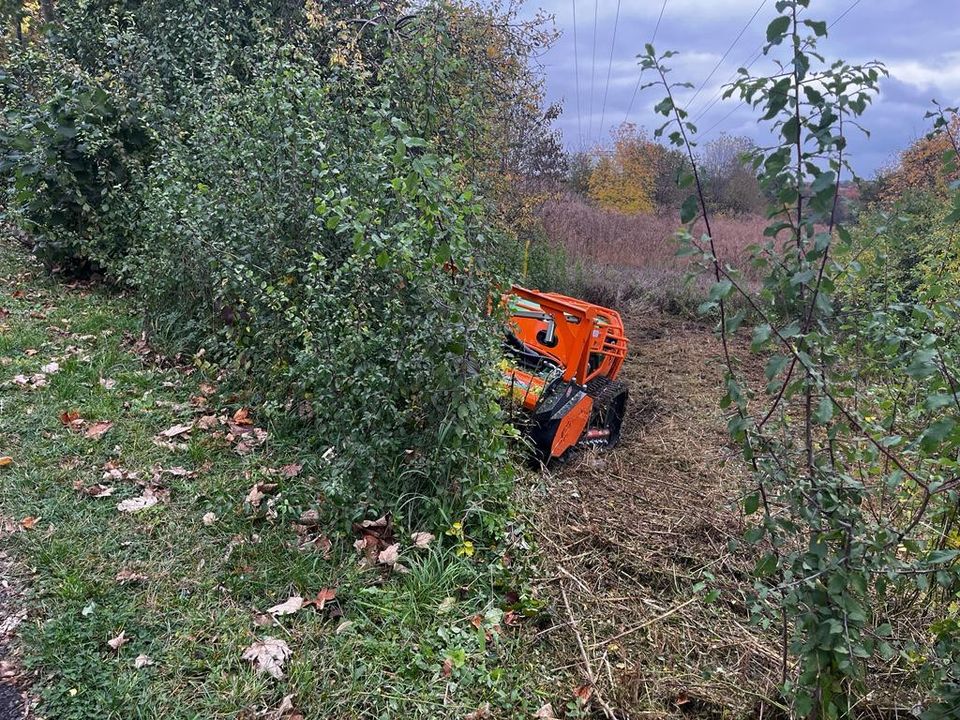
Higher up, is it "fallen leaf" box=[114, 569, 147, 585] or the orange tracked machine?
the orange tracked machine

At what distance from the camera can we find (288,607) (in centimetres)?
286

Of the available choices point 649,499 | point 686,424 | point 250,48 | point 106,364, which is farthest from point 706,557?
point 250,48

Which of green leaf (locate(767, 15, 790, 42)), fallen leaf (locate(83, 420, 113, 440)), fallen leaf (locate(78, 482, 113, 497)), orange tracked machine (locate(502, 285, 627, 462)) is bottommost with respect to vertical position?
fallen leaf (locate(78, 482, 113, 497))

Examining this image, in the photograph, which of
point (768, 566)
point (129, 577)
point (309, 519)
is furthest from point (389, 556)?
point (768, 566)

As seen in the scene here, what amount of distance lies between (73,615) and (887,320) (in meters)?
3.41

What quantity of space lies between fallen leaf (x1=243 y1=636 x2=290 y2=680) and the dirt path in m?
1.27

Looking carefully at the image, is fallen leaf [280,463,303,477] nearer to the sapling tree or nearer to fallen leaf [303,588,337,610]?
fallen leaf [303,588,337,610]

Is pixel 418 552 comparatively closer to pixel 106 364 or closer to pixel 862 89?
pixel 862 89

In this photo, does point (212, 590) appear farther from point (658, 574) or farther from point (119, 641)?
point (658, 574)

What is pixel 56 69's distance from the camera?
6879mm

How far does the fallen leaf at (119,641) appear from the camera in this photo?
2.52m

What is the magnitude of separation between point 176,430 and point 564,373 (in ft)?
10.3

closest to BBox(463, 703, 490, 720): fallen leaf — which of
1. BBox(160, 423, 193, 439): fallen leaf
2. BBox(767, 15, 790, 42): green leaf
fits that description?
BBox(767, 15, 790, 42): green leaf

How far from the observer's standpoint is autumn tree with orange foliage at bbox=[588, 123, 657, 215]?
1732 centimetres
